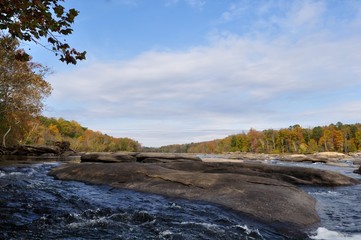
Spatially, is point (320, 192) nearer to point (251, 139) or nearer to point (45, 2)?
point (45, 2)

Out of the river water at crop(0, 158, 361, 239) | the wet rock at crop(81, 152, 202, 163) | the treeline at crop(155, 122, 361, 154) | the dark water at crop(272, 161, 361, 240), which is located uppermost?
the treeline at crop(155, 122, 361, 154)

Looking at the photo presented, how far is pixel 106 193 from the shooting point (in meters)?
12.1

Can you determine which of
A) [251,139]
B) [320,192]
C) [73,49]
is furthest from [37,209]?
[251,139]

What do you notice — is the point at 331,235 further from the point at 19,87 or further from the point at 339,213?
the point at 19,87

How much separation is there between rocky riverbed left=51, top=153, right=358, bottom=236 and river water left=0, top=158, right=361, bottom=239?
1.95 feet

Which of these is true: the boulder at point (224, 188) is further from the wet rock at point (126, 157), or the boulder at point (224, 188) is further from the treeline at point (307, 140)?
the treeline at point (307, 140)

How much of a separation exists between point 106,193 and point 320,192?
10.9 m

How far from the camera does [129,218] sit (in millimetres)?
8062

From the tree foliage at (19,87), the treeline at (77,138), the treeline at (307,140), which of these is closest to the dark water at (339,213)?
the tree foliage at (19,87)

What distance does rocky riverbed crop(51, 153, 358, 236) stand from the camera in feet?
30.4

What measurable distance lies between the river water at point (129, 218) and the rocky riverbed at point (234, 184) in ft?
1.95

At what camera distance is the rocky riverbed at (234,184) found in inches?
364

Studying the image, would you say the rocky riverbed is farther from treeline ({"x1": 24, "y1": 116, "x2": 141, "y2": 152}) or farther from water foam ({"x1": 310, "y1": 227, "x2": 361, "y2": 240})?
treeline ({"x1": 24, "y1": 116, "x2": 141, "y2": 152})

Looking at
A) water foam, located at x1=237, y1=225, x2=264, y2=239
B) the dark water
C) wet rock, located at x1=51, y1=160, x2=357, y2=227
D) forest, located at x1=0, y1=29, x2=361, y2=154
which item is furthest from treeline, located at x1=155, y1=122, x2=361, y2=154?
water foam, located at x1=237, y1=225, x2=264, y2=239
